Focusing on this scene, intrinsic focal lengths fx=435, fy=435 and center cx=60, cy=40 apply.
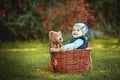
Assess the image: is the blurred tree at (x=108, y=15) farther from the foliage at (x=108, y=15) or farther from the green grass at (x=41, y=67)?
the green grass at (x=41, y=67)

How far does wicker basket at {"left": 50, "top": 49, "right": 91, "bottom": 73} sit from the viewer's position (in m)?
7.88

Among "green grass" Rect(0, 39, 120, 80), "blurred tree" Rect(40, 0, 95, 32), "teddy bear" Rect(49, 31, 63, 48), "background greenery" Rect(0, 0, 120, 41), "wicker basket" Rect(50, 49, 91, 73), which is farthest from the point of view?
"blurred tree" Rect(40, 0, 95, 32)

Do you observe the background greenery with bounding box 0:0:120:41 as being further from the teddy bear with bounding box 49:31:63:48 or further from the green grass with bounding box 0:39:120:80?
the teddy bear with bounding box 49:31:63:48

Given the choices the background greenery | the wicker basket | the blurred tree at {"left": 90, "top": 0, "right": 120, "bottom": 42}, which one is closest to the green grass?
the wicker basket

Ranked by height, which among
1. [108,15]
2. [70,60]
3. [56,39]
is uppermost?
[108,15]

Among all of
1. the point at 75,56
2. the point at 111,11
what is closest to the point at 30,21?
the point at 111,11

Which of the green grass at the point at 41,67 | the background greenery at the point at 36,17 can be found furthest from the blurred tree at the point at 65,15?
the green grass at the point at 41,67

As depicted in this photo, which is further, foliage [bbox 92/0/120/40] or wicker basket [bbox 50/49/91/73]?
foliage [bbox 92/0/120/40]

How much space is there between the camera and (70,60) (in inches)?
311

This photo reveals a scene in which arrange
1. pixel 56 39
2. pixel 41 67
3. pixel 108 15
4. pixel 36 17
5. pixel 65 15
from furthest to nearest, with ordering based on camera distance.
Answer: pixel 108 15 < pixel 65 15 < pixel 36 17 < pixel 41 67 < pixel 56 39

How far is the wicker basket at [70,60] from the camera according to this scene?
25.8ft

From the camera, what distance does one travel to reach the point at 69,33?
53.1 ft

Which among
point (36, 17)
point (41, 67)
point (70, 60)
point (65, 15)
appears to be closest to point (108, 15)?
point (65, 15)

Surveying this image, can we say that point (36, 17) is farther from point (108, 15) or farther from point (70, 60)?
point (70, 60)
